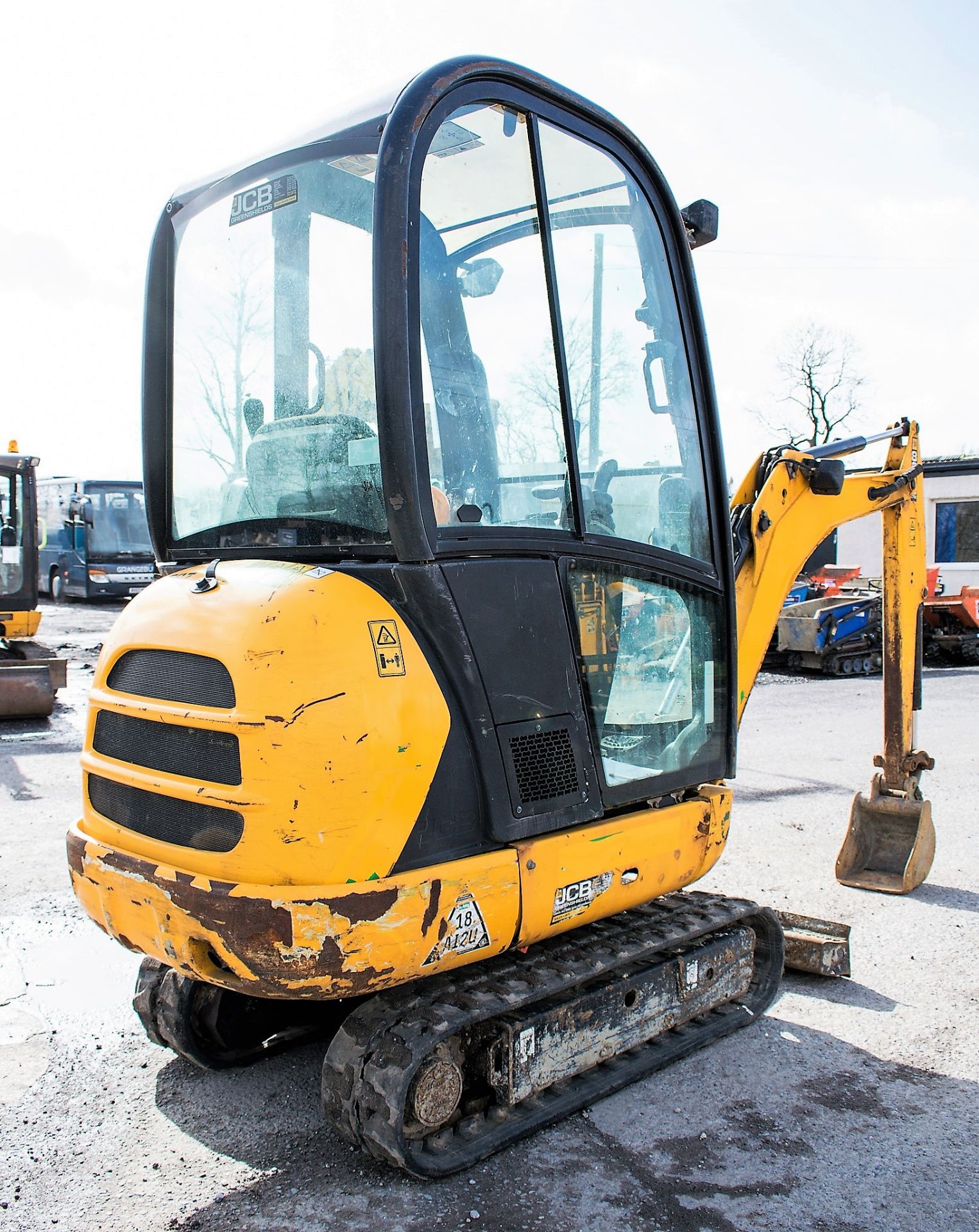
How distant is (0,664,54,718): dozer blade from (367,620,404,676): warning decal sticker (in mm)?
8520

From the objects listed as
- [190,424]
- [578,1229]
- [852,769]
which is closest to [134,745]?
[190,424]

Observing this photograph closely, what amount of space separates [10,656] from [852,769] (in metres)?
8.89

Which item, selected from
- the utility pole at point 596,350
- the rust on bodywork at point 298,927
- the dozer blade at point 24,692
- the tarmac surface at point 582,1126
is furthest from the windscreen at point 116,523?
the rust on bodywork at point 298,927

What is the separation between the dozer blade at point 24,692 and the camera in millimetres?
10148

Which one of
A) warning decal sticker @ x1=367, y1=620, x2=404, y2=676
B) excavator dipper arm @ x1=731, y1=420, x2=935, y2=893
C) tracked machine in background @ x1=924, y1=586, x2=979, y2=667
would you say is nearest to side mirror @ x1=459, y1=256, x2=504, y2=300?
warning decal sticker @ x1=367, y1=620, x2=404, y2=676

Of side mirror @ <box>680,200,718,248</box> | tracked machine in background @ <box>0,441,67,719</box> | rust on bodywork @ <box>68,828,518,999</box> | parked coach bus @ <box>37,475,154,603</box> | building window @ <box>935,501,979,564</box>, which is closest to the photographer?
rust on bodywork @ <box>68,828,518,999</box>

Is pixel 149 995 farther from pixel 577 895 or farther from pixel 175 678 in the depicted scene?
pixel 577 895

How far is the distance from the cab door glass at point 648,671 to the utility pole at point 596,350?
0.37m

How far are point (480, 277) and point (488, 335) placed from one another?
0.17m

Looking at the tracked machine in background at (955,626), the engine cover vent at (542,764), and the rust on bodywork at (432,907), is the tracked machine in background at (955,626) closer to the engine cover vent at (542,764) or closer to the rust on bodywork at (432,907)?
the engine cover vent at (542,764)

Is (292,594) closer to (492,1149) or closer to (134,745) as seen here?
(134,745)

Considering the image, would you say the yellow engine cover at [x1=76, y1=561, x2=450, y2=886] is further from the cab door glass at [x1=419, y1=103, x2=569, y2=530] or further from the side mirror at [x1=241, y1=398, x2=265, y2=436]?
the side mirror at [x1=241, y1=398, x2=265, y2=436]

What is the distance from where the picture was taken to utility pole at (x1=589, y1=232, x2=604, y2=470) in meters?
3.25

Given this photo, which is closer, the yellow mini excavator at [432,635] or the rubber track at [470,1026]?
the yellow mini excavator at [432,635]
